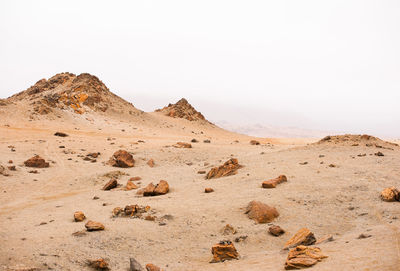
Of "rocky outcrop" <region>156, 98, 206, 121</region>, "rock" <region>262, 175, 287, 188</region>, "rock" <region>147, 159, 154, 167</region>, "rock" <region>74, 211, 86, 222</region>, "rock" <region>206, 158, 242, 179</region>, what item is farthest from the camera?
"rocky outcrop" <region>156, 98, 206, 121</region>

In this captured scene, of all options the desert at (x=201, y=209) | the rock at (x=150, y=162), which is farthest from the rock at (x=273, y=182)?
the rock at (x=150, y=162)

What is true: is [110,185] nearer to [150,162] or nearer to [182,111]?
[150,162]

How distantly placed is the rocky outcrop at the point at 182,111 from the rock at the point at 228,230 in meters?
31.6

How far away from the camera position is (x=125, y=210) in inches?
283

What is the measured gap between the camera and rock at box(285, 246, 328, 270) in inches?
161

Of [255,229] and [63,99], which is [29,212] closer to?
[255,229]

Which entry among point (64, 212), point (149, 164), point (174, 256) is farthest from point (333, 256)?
point (149, 164)

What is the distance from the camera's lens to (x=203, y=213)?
7.03m

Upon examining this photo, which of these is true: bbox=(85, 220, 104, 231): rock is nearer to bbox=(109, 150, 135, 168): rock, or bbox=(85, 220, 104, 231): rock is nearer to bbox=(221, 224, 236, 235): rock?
bbox=(221, 224, 236, 235): rock

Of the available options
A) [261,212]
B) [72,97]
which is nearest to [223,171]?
[261,212]

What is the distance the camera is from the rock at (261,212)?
657cm

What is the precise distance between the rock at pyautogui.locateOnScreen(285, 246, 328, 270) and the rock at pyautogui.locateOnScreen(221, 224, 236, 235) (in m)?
1.97

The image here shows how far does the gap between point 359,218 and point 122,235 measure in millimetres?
4907

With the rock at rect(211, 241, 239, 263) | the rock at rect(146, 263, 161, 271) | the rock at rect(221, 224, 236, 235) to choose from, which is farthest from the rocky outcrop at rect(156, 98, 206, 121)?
the rock at rect(146, 263, 161, 271)
